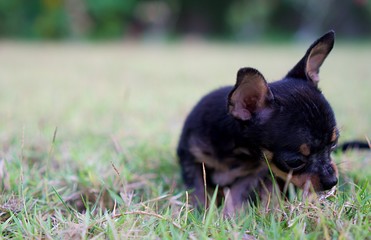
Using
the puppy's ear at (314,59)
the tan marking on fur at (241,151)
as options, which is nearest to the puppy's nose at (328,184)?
the tan marking on fur at (241,151)

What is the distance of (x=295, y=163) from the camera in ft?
8.16

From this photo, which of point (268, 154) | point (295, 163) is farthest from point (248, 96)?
point (295, 163)

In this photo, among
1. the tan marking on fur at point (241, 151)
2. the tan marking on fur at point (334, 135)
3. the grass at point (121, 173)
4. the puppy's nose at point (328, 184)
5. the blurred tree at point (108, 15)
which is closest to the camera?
the grass at point (121, 173)

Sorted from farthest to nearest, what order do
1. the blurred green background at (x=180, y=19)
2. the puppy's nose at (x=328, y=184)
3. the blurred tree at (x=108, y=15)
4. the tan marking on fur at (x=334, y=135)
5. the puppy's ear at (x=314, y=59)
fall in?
the blurred tree at (x=108, y=15) → the blurred green background at (x=180, y=19) → the puppy's ear at (x=314, y=59) → the tan marking on fur at (x=334, y=135) → the puppy's nose at (x=328, y=184)

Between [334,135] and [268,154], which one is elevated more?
[334,135]

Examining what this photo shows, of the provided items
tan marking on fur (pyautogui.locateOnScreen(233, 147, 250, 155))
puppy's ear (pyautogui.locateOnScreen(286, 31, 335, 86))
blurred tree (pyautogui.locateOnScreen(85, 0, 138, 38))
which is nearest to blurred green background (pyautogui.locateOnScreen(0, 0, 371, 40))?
blurred tree (pyautogui.locateOnScreen(85, 0, 138, 38))

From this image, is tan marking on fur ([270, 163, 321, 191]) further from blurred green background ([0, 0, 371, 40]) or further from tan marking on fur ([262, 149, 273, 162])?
blurred green background ([0, 0, 371, 40])

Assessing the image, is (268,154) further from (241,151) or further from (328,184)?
(328,184)

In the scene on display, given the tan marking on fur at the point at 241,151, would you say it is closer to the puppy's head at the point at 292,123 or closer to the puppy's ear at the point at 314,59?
the puppy's head at the point at 292,123

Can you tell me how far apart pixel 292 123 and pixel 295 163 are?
230 mm

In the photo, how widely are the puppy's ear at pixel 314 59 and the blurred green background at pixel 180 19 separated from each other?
23242 mm

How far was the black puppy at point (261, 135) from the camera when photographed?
97.1 inches

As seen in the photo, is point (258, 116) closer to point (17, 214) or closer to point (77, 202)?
point (77, 202)

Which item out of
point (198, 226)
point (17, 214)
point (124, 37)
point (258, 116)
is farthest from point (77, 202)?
point (124, 37)
